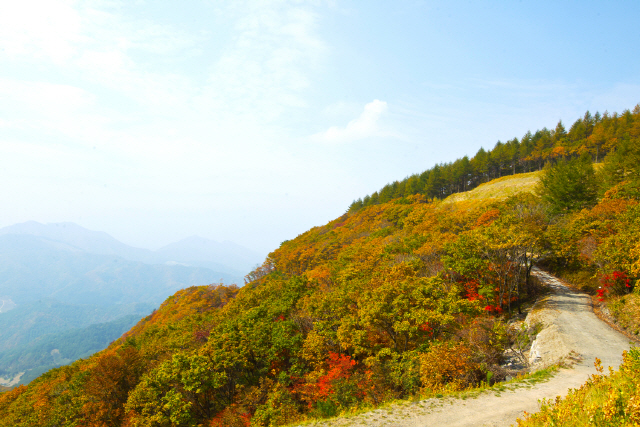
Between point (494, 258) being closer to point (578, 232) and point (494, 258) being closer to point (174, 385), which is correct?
point (578, 232)

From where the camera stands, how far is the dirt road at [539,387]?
11.3 meters

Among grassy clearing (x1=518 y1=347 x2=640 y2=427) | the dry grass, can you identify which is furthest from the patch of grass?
the dry grass

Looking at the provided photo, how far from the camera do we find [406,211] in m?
60.1

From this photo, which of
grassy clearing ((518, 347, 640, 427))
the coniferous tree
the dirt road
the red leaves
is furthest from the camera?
the coniferous tree

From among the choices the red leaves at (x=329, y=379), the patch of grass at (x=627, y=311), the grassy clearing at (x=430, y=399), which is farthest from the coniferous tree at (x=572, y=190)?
the red leaves at (x=329, y=379)

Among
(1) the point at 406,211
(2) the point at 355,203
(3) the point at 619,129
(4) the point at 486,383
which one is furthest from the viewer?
(2) the point at 355,203

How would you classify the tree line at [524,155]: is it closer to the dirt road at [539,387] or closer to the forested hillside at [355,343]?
the forested hillside at [355,343]

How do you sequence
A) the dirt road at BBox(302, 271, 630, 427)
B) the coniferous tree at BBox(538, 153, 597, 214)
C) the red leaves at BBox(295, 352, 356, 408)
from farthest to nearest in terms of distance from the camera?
the coniferous tree at BBox(538, 153, 597, 214), the red leaves at BBox(295, 352, 356, 408), the dirt road at BBox(302, 271, 630, 427)

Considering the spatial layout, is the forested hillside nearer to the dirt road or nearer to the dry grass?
the dirt road

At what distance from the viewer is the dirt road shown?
1130cm

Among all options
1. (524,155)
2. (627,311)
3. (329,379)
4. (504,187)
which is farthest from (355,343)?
(524,155)

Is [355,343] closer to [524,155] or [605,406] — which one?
[605,406]

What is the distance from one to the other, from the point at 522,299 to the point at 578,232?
24.2ft

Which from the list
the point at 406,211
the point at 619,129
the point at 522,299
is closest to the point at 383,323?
the point at 522,299
